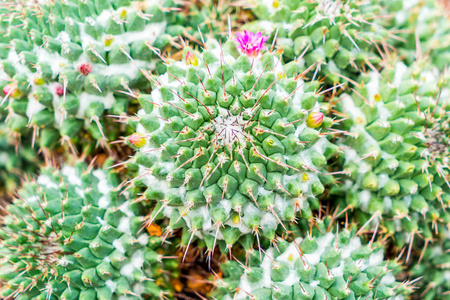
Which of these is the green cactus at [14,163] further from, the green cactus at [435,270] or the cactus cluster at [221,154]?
the green cactus at [435,270]

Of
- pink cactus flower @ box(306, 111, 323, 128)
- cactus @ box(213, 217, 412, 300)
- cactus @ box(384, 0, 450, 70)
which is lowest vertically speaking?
cactus @ box(213, 217, 412, 300)

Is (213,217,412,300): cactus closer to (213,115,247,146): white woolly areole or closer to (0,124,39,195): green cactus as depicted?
(213,115,247,146): white woolly areole

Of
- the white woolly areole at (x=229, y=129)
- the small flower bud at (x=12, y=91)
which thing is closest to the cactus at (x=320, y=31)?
the white woolly areole at (x=229, y=129)

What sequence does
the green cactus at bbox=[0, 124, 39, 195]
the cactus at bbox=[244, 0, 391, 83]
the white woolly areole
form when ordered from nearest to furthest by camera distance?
the white woolly areole
the cactus at bbox=[244, 0, 391, 83]
the green cactus at bbox=[0, 124, 39, 195]

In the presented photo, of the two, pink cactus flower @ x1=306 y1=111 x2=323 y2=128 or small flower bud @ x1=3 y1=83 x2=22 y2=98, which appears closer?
pink cactus flower @ x1=306 y1=111 x2=323 y2=128

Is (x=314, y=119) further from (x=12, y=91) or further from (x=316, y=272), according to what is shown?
(x=12, y=91)

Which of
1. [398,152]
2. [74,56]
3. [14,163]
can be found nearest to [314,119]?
[398,152]

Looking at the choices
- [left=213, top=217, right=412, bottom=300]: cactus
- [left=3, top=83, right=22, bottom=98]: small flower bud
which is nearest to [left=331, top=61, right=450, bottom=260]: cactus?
Result: [left=213, top=217, right=412, bottom=300]: cactus
